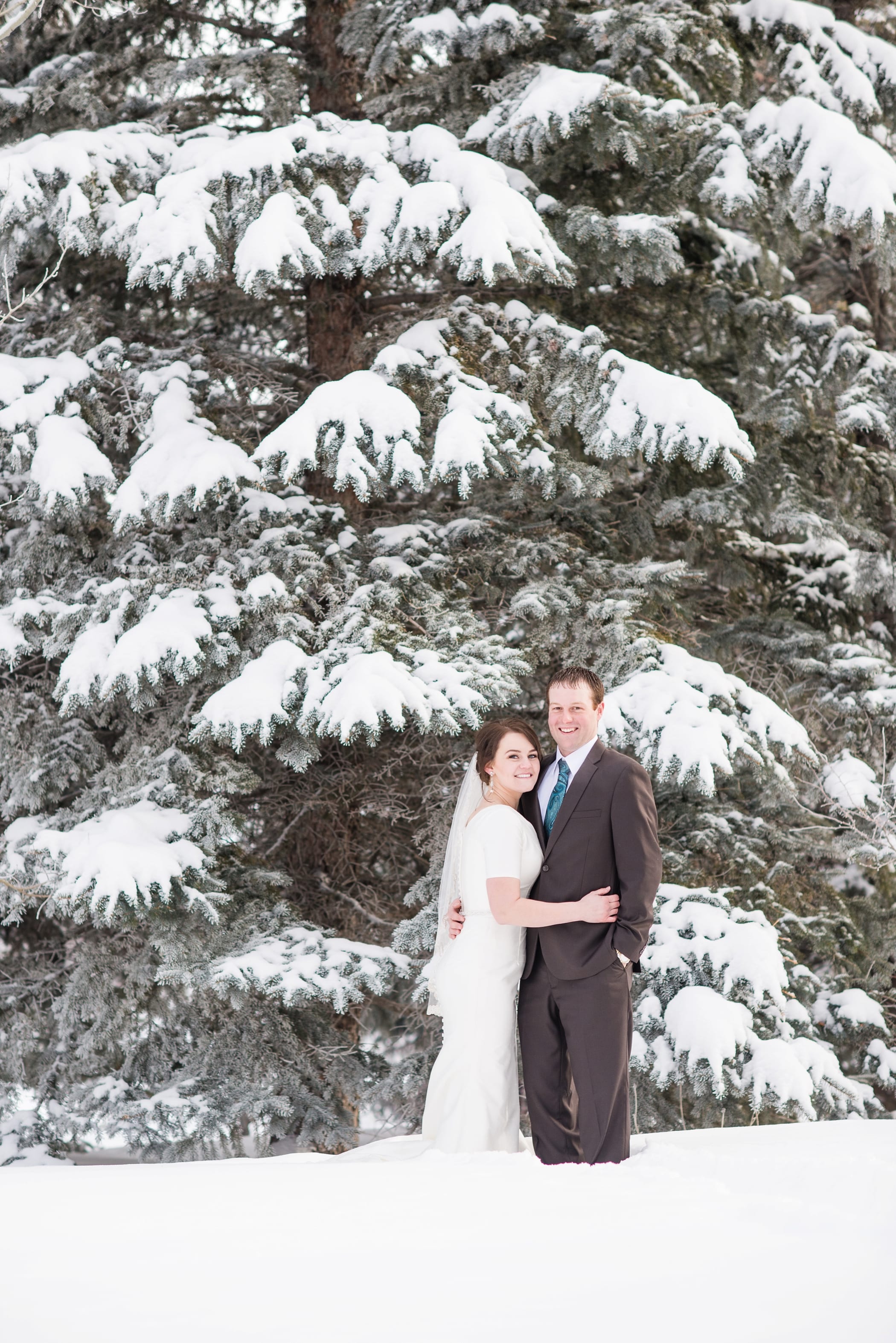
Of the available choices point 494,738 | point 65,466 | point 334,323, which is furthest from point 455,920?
point 334,323

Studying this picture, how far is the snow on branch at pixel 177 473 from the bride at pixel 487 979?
212 centimetres

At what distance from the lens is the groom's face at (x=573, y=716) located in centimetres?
378

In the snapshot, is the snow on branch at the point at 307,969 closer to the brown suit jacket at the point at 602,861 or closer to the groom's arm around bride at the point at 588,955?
the groom's arm around bride at the point at 588,955

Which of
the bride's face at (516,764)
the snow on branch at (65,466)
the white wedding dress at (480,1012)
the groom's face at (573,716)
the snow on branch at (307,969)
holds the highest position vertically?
the snow on branch at (65,466)

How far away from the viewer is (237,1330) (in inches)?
77.4

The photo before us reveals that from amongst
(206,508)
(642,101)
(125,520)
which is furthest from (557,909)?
(642,101)

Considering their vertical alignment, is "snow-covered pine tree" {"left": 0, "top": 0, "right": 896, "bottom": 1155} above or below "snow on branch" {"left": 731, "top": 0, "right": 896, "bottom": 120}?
below

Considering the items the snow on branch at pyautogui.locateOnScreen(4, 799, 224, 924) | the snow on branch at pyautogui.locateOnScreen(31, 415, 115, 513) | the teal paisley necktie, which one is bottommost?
the snow on branch at pyautogui.locateOnScreen(4, 799, 224, 924)

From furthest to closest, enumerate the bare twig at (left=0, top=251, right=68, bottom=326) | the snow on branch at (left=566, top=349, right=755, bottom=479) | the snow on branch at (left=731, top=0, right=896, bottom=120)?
the snow on branch at (left=731, top=0, right=896, bottom=120)
the snow on branch at (left=566, top=349, right=755, bottom=479)
the bare twig at (left=0, top=251, right=68, bottom=326)

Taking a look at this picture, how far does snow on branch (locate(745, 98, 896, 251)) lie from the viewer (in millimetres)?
5246

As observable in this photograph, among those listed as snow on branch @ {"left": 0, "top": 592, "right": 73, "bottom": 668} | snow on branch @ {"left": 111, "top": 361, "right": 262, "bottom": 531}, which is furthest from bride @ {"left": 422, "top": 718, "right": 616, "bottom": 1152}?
snow on branch @ {"left": 0, "top": 592, "right": 73, "bottom": 668}

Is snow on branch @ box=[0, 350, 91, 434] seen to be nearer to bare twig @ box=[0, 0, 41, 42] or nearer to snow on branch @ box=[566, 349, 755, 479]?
bare twig @ box=[0, 0, 41, 42]

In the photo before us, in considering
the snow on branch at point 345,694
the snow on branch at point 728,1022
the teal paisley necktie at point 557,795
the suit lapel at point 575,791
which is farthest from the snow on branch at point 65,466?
the snow on branch at point 728,1022

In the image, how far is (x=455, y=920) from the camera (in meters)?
3.95
